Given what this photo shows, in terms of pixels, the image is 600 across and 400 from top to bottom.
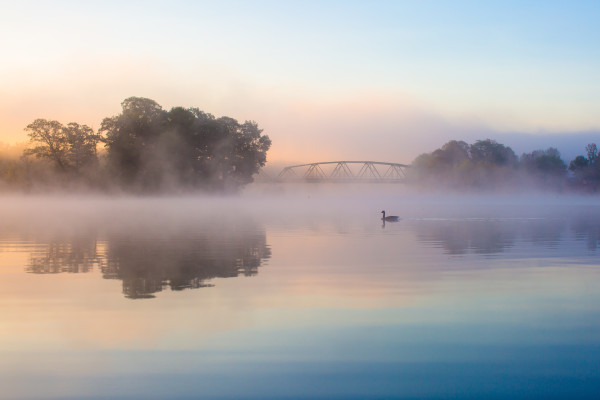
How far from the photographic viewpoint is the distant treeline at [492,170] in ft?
581

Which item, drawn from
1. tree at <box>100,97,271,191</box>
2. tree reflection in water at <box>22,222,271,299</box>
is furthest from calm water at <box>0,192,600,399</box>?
tree at <box>100,97,271,191</box>

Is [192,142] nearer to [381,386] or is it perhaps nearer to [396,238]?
[396,238]

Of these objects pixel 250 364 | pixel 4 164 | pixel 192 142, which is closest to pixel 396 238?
pixel 250 364

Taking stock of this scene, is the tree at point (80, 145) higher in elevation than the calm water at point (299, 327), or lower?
higher

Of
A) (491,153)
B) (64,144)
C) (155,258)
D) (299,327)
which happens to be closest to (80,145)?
(64,144)

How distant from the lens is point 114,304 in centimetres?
1332

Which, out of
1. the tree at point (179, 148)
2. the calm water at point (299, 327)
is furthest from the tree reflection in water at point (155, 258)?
the tree at point (179, 148)

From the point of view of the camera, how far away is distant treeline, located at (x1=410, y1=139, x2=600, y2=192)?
6973 inches

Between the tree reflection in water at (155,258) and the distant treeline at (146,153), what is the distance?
74.8 meters

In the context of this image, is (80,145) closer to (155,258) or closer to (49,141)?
(49,141)

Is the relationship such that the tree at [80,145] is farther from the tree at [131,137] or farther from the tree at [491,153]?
the tree at [491,153]

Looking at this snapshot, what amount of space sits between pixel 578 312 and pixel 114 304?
9477mm

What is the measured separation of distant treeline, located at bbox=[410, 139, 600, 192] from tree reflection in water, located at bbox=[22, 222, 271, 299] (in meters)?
153

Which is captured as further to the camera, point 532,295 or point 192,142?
point 192,142
